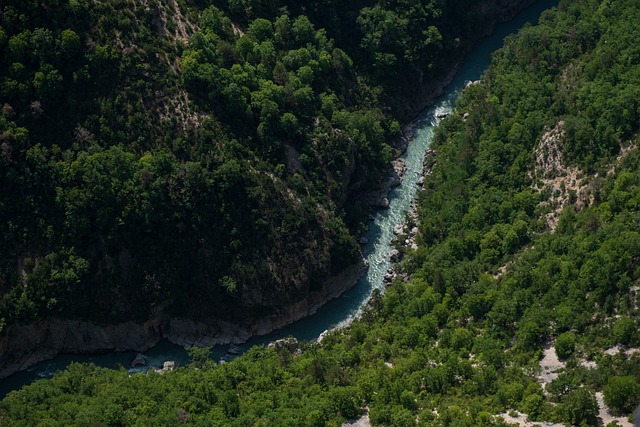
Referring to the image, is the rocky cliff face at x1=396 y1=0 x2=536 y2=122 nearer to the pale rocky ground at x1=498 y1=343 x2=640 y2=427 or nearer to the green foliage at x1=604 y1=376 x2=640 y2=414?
the pale rocky ground at x1=498 y1=343 x2=640 y2=427

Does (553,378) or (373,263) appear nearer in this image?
(553,378)

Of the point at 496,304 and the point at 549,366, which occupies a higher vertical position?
the point at 496,304

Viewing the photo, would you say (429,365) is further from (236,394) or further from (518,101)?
(518,101)

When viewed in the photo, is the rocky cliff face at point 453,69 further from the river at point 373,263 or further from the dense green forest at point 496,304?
the dense green forest at point 496,304

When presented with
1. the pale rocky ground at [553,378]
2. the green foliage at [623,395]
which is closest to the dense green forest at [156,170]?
the pale rocky ground at [553,378]

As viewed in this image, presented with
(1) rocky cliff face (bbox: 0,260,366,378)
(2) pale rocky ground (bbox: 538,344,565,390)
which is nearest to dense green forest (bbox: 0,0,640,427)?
(2) pale rocky ground (bbox: 538,344,565,390)

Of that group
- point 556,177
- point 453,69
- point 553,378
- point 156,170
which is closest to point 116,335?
point 156,170

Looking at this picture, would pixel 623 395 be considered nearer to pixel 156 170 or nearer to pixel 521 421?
pixel 521 421
